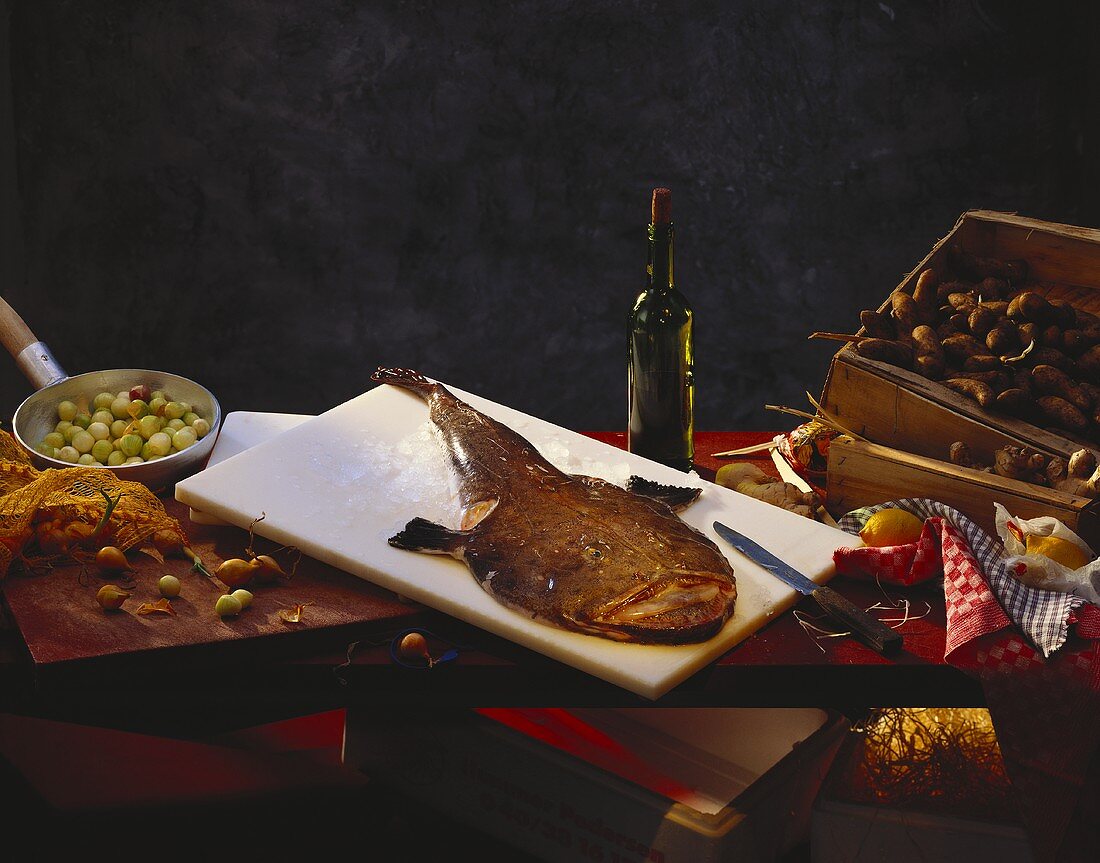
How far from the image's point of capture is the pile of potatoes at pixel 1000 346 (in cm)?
215

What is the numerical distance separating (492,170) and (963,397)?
2.67 metres

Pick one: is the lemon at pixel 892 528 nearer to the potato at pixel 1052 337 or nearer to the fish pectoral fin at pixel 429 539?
the potato at pixel 1052 337

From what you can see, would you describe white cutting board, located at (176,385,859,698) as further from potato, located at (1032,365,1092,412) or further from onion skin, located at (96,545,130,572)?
potato, located at (1032,365,1092,412)

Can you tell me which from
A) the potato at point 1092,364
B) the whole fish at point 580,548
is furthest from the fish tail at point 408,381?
the potato at point 1092,364

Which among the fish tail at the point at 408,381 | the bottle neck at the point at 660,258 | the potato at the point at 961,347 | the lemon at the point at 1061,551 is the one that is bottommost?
the lemon at the point at 1061,551

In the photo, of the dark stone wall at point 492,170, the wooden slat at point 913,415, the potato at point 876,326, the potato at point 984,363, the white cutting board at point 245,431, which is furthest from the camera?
the dark stone wall at point 492,170

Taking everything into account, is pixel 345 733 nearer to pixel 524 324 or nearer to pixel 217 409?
pixel 217 409

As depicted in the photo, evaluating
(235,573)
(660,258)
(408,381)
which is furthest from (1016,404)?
(235,573)

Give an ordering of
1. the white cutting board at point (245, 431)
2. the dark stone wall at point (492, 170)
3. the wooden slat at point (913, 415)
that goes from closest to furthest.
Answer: the wooden slat at point (913, 415) < the white cutting board at point (245, 431) < the dark stone wall at point (492, 170)

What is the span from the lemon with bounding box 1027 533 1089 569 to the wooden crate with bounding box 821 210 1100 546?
0.20 feet

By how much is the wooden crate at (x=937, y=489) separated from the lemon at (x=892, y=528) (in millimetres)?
100

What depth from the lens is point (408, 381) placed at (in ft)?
8.43

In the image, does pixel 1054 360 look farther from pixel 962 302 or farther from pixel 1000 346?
pixel 962 302

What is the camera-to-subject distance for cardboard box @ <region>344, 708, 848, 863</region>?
1830mm
